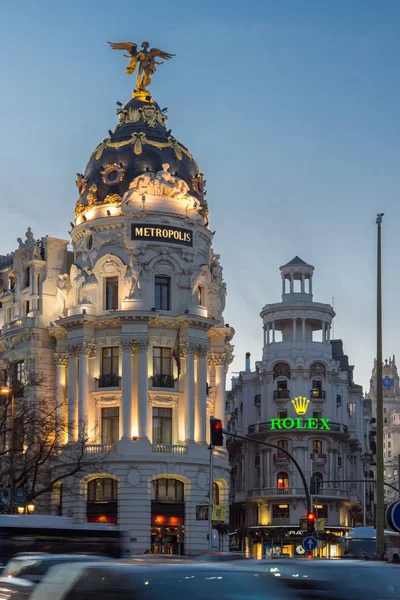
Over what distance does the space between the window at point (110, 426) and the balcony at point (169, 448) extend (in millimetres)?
2802

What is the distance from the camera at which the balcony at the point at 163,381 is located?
A: 7825 centimetres

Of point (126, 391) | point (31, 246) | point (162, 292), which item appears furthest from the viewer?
point (31, 246)

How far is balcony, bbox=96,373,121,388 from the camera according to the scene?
7831cm

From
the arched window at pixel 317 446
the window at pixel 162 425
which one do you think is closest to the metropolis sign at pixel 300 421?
the arched window at pixel 317 446

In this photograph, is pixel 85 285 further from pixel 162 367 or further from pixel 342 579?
pixel 342 579

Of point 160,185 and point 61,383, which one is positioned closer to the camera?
point 160,185

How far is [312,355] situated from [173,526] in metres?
30.1

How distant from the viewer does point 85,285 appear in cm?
8075

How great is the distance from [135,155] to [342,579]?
69.8 m

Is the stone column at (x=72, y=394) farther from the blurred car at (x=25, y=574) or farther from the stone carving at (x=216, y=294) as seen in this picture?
the blurred car at (x=25, y=574)

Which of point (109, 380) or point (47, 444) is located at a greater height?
point (109, 380)

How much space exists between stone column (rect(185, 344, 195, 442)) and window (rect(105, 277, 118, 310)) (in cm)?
613

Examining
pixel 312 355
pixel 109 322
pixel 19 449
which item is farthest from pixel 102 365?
pixel 312 355

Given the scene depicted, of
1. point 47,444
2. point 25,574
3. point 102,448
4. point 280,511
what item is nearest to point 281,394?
point 280,511
